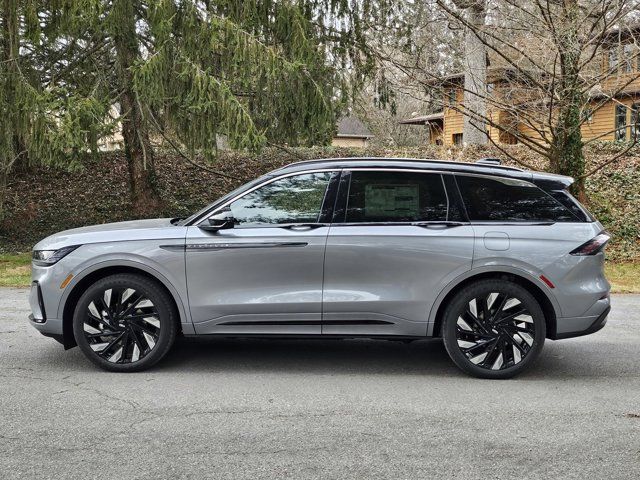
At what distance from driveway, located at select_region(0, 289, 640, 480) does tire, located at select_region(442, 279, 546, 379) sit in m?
0.17

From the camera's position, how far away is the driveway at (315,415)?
3.74 m

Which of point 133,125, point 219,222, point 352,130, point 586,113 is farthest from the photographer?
point 352,130

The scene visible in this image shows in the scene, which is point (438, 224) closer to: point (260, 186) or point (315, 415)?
point (260, 186)

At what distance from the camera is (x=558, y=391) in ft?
17.0

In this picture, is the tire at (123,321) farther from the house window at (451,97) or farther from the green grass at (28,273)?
the house window at (451,97)

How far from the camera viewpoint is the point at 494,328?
541 cm

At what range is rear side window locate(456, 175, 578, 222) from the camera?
555 centimetres

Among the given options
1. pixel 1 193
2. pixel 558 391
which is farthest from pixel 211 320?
pixel 1 193

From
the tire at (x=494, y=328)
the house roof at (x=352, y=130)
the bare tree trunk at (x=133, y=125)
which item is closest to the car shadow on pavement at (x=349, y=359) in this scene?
the tire at (x=494, y=328)

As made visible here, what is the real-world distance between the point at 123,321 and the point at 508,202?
3.42m

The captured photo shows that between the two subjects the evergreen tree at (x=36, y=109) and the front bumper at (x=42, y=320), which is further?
the evergreen tree at (x=36, y=109)

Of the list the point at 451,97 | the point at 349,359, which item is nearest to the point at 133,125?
the point at 451,97

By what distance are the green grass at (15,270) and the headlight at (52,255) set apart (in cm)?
619

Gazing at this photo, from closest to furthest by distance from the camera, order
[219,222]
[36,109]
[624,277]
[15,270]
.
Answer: [219,222]
[624,277]
[15,270]
[36,109]
